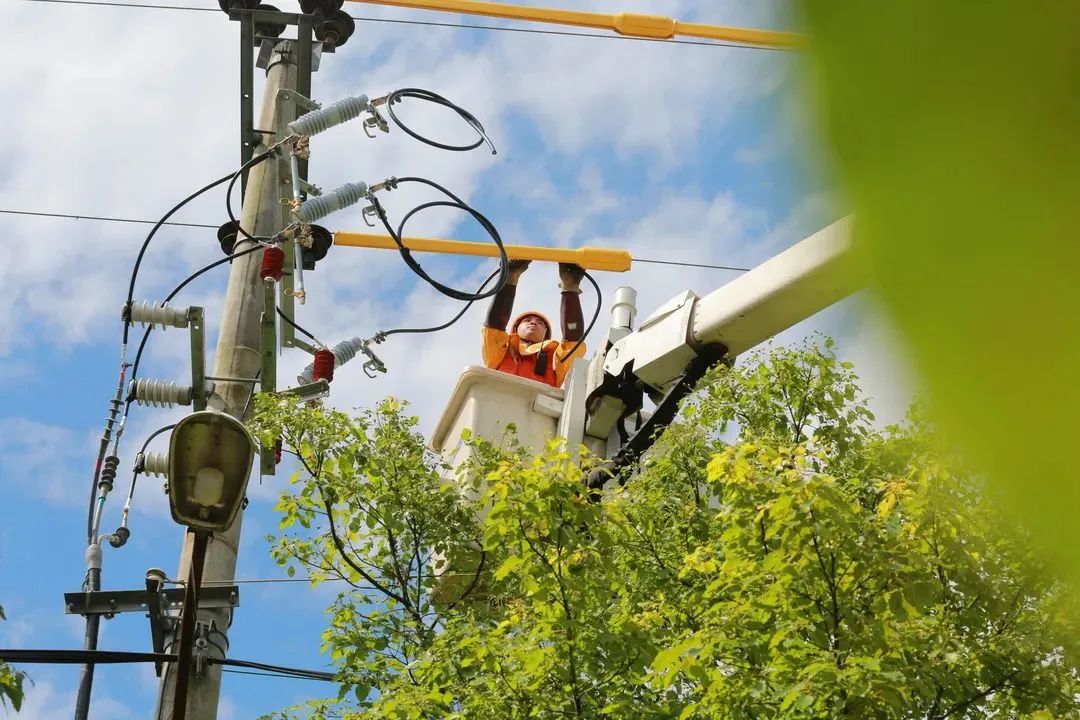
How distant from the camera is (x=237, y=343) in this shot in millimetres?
8273

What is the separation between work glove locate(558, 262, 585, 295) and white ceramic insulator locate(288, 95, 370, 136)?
14.0ft

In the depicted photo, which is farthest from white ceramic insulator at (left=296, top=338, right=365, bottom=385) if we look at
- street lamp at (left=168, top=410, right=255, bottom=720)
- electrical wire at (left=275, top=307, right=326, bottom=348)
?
street lamp at (left=168, top=410, right=255, bottom=720)

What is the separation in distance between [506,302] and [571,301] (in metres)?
0.67

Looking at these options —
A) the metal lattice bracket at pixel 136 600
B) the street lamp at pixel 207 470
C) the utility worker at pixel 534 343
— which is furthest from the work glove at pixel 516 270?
the street lamp at pixel 207 470

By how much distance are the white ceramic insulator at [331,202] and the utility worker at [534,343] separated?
3.84 metres

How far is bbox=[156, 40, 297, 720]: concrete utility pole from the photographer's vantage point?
7059 mm

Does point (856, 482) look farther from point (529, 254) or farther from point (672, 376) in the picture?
point (529, 254)

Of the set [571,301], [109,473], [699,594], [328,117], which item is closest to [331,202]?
[328,117]

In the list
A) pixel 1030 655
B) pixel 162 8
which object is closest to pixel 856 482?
pixel 1030 655

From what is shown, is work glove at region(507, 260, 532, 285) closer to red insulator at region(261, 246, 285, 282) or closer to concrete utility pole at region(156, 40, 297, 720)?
concrete utility pole at region(156, 40, 297, 720)

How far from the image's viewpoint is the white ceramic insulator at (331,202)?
8719 millimetres

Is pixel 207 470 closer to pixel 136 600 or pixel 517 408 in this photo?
pixel 136 600

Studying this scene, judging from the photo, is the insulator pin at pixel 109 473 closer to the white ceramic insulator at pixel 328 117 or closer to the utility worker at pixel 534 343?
the white ceramic insulator at pixel 328 117

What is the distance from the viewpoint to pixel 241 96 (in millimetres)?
9445
